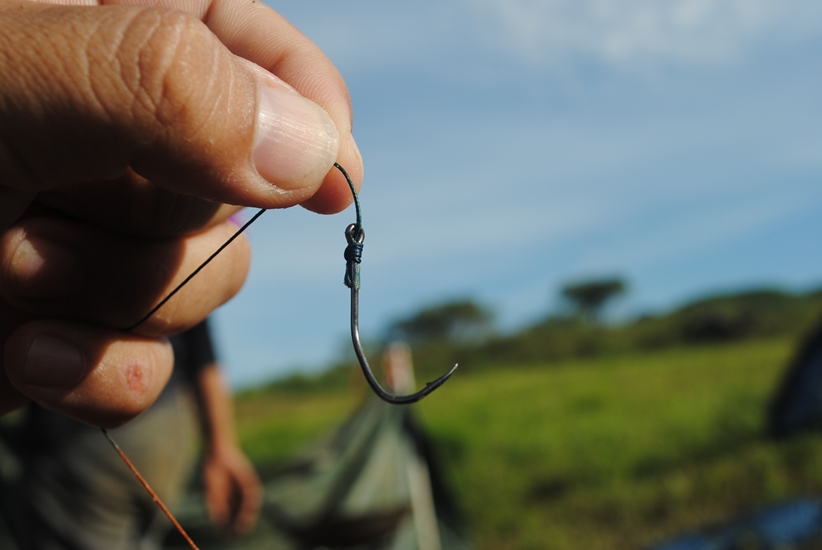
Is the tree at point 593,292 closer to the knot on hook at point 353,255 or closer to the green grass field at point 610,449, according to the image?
the green grass field at point 610,449

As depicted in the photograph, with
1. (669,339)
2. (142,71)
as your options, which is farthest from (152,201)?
(669,339)

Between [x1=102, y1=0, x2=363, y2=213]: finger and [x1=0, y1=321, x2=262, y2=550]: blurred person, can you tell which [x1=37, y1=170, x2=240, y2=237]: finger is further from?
[x1=0, y1=321, x2=262, y2=550]: blurred person

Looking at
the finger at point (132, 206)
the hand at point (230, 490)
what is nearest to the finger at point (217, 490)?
the hand at point (230, 490)

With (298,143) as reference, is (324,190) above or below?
below

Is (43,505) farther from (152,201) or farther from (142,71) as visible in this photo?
(142,71)

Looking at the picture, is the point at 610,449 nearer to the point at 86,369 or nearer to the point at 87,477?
the point at 87,477

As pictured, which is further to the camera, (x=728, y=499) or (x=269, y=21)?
(x=728, y=499)
